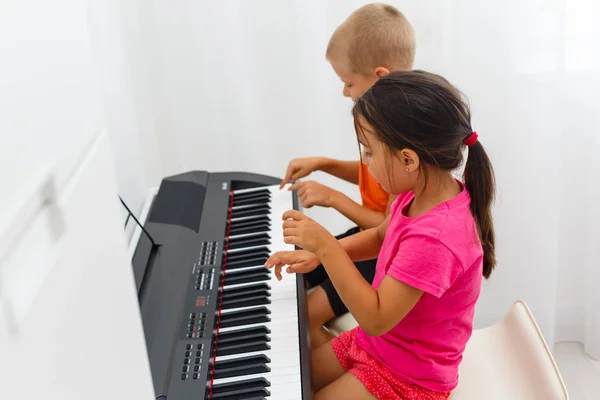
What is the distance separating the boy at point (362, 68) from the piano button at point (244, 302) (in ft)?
0.77

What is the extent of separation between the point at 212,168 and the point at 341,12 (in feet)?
2.07

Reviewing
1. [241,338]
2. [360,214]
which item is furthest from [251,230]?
[241,338]

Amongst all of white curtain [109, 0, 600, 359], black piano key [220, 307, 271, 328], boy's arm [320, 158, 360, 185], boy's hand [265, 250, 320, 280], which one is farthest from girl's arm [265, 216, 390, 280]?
white curtain [109, 0, 600, 359]

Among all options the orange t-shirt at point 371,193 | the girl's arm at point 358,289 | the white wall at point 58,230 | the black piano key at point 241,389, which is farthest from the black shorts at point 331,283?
the white wall at point 58,230

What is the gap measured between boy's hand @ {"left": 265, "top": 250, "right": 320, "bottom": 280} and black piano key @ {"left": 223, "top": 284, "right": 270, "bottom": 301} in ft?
0.18

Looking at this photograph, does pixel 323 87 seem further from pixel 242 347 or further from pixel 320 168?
pixel 242 347

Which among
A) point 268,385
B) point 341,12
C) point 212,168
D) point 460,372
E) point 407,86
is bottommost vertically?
point 460,372

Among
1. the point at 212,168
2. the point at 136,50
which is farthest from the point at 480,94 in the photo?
the point at 136,50

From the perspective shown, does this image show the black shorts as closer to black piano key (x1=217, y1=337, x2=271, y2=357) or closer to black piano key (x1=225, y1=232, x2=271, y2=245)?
black piano key (x1=225, y1=232, x2=271, y2=245)

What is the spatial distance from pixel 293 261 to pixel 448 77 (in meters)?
0.96

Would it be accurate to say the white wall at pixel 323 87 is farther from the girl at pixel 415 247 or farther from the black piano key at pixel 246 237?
the girl at pixel 415 247

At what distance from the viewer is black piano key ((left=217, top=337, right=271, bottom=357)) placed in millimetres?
1210

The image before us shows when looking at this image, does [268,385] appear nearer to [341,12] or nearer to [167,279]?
[167,279]

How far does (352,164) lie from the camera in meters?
1.80
